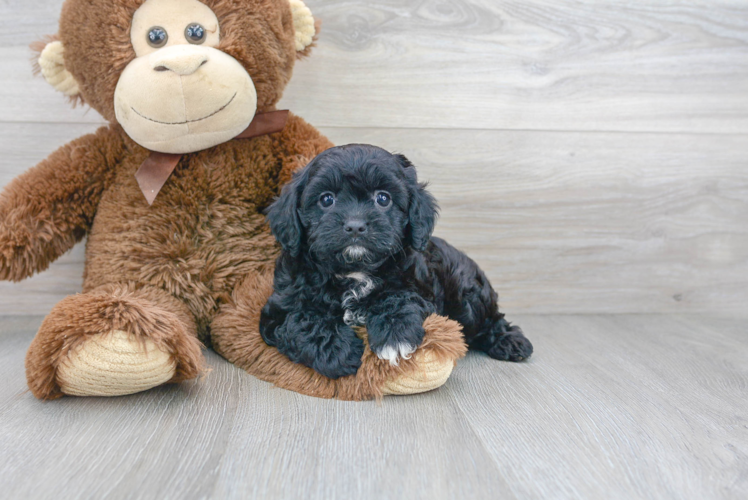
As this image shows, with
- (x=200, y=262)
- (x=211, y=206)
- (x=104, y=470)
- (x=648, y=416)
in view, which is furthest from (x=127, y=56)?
(x=648, y=416)

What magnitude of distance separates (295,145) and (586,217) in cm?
117

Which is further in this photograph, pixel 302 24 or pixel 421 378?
pixel 302 24

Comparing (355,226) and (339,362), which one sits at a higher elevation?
(355,226)

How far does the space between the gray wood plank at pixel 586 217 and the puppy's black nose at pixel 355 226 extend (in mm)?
899

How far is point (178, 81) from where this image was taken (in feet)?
4.66

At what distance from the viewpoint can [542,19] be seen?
2035mm

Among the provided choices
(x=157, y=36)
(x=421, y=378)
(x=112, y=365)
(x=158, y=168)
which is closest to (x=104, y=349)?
(x=112, y=365)

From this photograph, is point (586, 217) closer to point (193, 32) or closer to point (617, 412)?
point (617, 412)

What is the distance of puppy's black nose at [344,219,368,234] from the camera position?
120 cm

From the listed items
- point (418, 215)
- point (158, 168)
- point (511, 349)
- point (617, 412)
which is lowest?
point (511, 349)

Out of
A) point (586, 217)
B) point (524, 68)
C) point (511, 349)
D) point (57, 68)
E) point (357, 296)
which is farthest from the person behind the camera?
point (586, 217)

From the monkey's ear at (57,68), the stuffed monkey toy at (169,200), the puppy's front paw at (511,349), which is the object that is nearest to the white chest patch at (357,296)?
the stuffed monkey toy at (169,200)

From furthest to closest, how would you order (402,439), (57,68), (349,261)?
(57,68) → (349,261) → (402,439)

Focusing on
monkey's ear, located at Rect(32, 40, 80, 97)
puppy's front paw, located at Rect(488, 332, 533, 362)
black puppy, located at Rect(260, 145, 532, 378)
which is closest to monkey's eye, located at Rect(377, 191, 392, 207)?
black puppy, located at Rect(260, 145, 532, 378)
